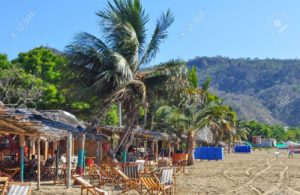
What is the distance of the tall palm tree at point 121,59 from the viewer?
1956 cm

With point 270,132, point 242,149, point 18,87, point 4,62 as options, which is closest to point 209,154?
point 18,87

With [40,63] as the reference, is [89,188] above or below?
below

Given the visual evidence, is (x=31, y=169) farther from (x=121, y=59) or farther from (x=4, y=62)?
(x=4, y=62)

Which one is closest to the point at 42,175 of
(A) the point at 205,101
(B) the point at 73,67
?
(B) the point at 73,67

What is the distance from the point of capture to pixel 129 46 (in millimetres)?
20109

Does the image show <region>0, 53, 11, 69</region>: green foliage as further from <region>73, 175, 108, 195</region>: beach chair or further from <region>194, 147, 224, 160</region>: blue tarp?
<region>73, 175, 108, 195</region>: beach chair

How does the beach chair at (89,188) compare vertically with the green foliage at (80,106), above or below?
below

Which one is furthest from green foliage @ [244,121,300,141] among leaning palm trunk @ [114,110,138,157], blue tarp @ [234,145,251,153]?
leaning palm trunk @ [114,110,138,157]

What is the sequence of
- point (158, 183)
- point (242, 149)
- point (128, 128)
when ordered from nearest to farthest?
point (158, 183) → point (128, 128) → point (242, 149)

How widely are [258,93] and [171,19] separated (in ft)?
603

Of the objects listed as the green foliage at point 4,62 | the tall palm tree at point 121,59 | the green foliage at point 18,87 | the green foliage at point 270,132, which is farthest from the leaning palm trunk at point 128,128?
the green foliage at point 270,132

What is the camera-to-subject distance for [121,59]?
1942 cm

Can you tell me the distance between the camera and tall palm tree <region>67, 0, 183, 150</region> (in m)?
19.6

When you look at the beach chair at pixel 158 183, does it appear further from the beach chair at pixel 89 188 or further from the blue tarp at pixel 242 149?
the blue tarp at pixel 242 149
